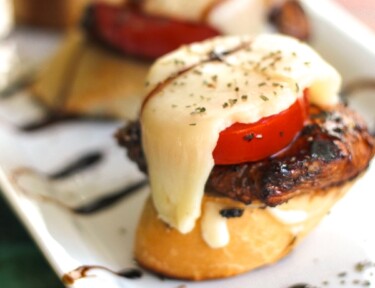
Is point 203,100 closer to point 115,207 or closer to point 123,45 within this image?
point 115,207

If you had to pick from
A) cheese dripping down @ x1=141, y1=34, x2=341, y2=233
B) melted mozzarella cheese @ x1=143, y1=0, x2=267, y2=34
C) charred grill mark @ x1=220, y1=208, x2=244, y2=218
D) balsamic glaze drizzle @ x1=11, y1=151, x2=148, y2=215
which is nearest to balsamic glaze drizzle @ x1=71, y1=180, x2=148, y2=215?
balsamic glaze drizzle @ x1=11, y1=151, x2=148, y2=215

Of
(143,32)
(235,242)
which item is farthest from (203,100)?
(143,32)

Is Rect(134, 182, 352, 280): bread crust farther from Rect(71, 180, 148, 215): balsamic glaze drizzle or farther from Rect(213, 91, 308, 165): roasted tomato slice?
Rect(71, 180, 148, 215): balsamic glaze drizzle

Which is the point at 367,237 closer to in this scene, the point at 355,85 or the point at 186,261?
the point at 186,261

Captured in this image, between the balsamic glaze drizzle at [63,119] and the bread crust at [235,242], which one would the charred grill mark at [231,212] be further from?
the balsamic glaze drizzle at [63,119]

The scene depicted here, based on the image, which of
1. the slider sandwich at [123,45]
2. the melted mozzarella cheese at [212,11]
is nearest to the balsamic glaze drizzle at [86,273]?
the slider sandwich at [123,45]

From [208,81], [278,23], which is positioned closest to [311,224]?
[208,81]
